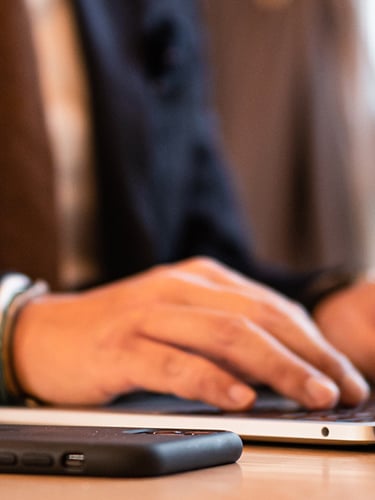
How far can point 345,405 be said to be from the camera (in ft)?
1.80

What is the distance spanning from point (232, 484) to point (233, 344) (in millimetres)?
238

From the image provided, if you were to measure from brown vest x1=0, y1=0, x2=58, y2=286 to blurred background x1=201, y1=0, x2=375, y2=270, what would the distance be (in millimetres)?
1041

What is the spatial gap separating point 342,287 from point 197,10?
0.76m

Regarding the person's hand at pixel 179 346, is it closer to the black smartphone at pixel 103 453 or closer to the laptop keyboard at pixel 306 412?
the laptop keyboard at pixel 306 412

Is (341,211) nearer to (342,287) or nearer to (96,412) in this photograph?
(342,287)

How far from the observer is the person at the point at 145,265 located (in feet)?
1.87

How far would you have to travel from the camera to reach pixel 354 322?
78cm

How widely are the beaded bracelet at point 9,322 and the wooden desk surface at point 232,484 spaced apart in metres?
0.29

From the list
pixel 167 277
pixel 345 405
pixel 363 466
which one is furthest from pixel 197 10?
pixel 363 466

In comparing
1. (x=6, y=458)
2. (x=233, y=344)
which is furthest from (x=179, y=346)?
(x=6, y=458)

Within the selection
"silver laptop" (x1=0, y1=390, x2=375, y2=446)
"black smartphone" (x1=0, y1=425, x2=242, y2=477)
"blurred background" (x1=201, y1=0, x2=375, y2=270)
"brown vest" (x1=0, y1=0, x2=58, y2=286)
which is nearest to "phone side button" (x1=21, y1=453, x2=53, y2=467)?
"black smartphone" (x1=0, y1=425, x2=242, y2=477)

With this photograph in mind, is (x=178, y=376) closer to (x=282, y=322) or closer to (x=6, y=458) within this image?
(x=282, y=322)

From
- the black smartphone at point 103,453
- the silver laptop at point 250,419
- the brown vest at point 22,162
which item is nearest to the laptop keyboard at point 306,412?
the silver laptop at point 250,419

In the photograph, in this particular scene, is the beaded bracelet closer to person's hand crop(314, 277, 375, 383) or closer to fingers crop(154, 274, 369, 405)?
fingers crop(154, 274, 369, 405)
